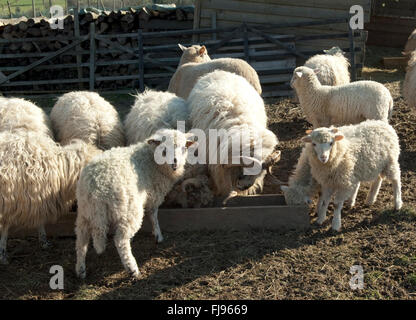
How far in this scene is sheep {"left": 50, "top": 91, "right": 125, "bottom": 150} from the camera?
6426 millimetres

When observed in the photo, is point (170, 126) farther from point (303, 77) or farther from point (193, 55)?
point (193, 55)

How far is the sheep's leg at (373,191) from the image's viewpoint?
20.6 feet

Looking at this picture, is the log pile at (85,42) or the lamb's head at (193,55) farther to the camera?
the log pile at (85,42)

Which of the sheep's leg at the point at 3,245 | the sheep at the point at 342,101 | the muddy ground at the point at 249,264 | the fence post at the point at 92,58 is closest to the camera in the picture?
the muddy ground at the point at 249,264

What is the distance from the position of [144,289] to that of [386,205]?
3205mm

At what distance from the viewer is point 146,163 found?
17.7ft

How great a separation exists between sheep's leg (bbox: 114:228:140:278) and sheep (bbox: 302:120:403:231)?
2154mm

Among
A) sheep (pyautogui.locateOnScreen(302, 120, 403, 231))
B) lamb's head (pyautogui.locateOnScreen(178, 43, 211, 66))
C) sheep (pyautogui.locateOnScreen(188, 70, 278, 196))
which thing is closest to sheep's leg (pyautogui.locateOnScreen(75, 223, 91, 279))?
sheep (pyautogui.locateOnScreen(188, 70, 278, 196))

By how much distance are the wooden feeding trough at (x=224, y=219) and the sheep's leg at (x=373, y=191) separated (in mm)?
1092

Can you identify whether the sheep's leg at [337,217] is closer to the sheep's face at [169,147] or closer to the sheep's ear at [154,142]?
the sheep's face at [169,147]

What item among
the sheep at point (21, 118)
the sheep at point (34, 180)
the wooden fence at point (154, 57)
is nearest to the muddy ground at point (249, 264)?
the sheep at point (34, 180)

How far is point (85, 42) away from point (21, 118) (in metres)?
8.31

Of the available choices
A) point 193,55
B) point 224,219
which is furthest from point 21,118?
point 193,55

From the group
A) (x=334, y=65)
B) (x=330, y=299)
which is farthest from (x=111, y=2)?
(x=330, y=299)
